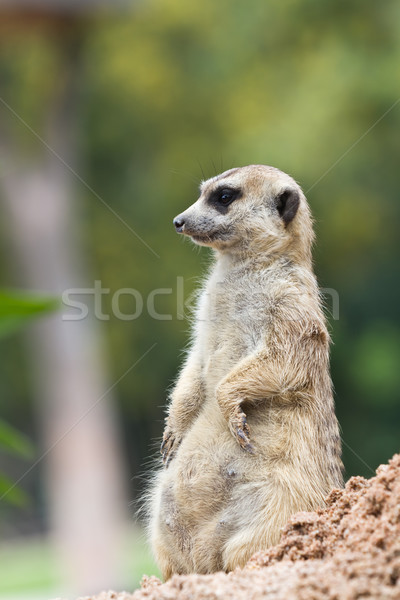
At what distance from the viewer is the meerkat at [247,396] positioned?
2.82 m

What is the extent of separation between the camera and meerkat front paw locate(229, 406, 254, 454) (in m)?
2.82

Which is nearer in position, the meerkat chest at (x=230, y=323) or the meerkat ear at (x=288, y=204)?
the meerkat chest at (x=230, y=323)

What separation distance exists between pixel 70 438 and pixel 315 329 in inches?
398

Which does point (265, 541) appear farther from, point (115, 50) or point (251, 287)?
point (115, 50)

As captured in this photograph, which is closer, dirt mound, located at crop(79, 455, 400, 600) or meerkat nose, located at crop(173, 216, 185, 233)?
dirt mound, located at crop(79, 455, 400, 600)

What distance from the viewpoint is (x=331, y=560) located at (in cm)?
213

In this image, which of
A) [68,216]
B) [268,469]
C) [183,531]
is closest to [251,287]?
[268,469]

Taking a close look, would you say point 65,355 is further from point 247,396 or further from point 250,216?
point 247,396

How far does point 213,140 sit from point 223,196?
1213cm

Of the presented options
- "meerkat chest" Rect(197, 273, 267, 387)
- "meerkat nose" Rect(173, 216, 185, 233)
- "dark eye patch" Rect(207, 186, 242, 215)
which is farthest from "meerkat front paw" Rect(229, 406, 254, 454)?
"dark eye patch" Rect(207, 186, 242, 215)

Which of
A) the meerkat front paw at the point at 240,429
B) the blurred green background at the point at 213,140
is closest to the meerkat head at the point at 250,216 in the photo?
the meerkat front paw at the point at 240,429

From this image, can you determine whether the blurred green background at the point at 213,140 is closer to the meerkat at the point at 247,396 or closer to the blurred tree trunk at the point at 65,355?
the blurred tree trunk at the point at 65,355

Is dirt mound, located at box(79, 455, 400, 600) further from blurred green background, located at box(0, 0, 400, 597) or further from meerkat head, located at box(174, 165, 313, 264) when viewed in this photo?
blurred green background, located at box(0, 0, 400, 597)

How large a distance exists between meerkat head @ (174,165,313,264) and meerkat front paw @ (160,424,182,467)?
696mm
